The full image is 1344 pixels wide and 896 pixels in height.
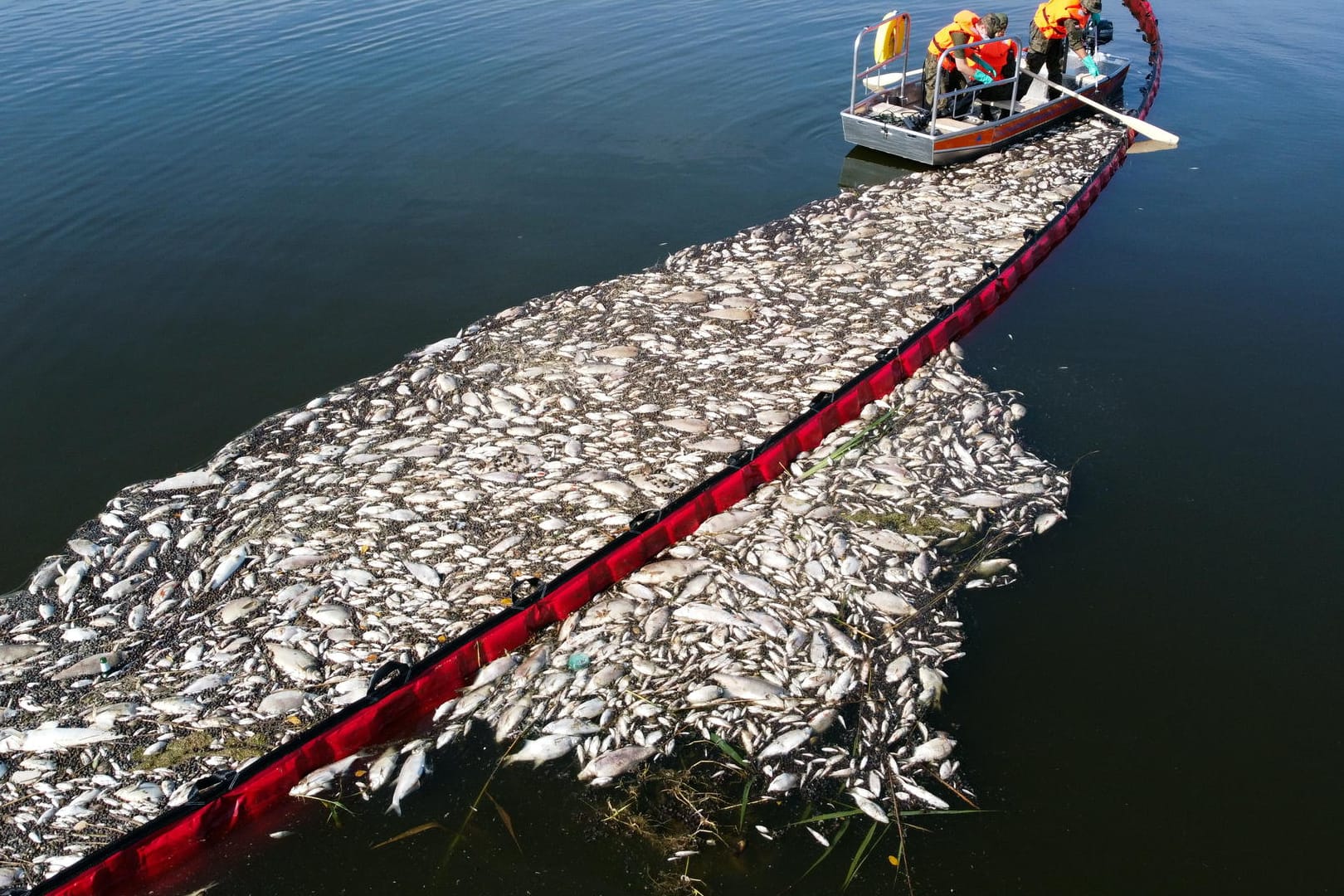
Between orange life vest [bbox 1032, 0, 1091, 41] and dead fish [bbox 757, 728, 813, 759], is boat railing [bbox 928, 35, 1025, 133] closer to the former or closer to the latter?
orange life vest [bbox 1032, 0, 1091, 41]

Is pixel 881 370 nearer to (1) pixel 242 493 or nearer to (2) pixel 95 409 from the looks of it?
(1) pixel 242 493

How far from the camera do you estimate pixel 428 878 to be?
585 centimetres

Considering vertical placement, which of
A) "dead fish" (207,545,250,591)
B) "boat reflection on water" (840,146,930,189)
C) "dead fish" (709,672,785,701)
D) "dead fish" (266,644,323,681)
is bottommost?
"dead fish" (709,672,785,701)

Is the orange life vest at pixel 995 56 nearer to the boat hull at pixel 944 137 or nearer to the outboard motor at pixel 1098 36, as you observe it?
the boat hull at pixel 944 137

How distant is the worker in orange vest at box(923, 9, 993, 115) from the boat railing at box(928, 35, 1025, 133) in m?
0.05

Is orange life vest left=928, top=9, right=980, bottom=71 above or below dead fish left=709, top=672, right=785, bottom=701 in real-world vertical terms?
above

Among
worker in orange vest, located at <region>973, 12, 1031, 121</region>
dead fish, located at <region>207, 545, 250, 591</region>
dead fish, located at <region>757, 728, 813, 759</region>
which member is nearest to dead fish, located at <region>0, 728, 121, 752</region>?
dead fish, located at <region>207, 545, 250, 591</region>

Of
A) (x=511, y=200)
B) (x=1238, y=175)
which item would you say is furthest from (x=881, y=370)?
(x=1238, y=175)

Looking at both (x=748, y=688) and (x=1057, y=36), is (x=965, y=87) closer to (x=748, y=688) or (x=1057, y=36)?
(x=1057, y=36)

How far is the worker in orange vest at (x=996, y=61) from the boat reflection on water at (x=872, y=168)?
1.59m

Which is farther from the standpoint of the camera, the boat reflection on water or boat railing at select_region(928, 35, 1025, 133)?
the boat reflection on water

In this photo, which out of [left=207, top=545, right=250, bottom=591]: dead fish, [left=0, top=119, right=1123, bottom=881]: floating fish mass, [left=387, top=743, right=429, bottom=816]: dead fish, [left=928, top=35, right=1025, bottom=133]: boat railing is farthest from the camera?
[left=928, top=35, right=1025, bottom=133]: boat railing

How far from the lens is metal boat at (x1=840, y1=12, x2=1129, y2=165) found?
14.9 metres

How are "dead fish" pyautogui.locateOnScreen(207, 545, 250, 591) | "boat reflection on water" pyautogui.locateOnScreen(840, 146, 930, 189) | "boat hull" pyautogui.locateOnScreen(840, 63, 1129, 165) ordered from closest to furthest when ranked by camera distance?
"dead fish" pyautogui.locateOnScreen(207, 545, 250, 591), "boat hull" pyautogui.locateOnScreen(840, 63, 1129, 165), "boat reflection on water" pyautogui.locateOnScreen(840, 146, 930, 189)
